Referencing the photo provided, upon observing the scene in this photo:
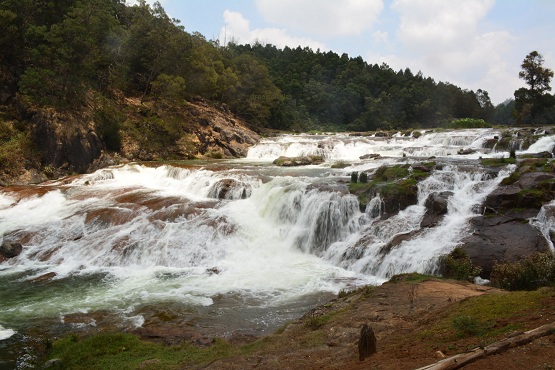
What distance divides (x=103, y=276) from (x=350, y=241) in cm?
759

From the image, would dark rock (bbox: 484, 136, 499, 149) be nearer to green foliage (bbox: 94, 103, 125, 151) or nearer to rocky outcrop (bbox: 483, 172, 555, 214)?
rocky outcrop (bbox: 483, 172, 555, 214)

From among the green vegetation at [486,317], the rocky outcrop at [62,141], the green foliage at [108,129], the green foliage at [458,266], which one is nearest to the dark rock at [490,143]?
the green foliage at [458,266]

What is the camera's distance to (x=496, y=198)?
12789 mm

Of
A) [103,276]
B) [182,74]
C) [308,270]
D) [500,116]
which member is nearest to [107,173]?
[103,276]

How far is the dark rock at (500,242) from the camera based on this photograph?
10.4m

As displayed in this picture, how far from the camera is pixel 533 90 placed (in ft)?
122

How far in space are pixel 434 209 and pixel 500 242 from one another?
2.51 metres

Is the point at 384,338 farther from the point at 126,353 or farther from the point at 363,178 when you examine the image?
the point at 363,178

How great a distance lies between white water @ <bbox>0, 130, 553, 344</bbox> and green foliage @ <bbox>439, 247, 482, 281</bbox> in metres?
0.37

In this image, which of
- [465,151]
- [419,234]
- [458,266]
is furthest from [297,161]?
[458,266]

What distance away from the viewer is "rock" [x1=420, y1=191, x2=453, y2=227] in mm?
12789

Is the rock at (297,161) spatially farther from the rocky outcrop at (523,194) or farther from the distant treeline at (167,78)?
the rocky outcrop at (523,194)

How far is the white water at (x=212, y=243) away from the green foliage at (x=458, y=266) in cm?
37

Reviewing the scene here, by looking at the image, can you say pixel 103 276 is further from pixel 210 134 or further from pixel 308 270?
pixel 210 134
